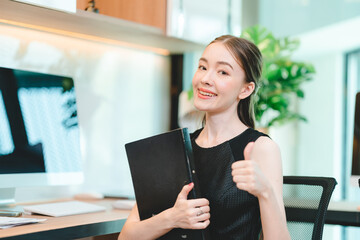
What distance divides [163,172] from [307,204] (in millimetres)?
482

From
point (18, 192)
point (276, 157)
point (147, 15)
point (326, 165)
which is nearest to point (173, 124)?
point (147, 15)

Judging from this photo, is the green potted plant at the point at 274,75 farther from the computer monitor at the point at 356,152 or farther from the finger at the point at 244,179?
the finger at the point at 244,179

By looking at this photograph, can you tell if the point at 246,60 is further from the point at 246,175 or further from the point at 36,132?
the point at 36,132

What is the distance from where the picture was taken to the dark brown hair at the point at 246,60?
1.57m

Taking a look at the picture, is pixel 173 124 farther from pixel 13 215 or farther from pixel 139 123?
pixel 13 215

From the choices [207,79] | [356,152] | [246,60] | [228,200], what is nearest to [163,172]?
[228,200]

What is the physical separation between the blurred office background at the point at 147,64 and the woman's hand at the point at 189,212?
1.05 m

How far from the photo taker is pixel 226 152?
1582mm

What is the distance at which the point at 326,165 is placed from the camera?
4.34 meters

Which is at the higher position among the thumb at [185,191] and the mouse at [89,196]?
the thumb at [185,191]

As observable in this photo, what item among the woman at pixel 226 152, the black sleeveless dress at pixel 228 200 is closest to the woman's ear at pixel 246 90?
the woman at pixel 226 152

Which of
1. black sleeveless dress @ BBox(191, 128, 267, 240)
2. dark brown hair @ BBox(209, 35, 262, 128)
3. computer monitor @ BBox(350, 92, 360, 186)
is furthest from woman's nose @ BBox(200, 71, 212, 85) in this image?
computer monitor @ BBox(350, 92, 360, 186)

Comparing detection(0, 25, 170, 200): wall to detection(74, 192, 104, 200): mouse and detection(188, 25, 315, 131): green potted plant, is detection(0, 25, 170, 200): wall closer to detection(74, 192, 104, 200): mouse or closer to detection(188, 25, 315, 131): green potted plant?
detection(74, 192, 104, 200): mouse

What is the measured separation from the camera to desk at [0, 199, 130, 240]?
1402 millimetres
